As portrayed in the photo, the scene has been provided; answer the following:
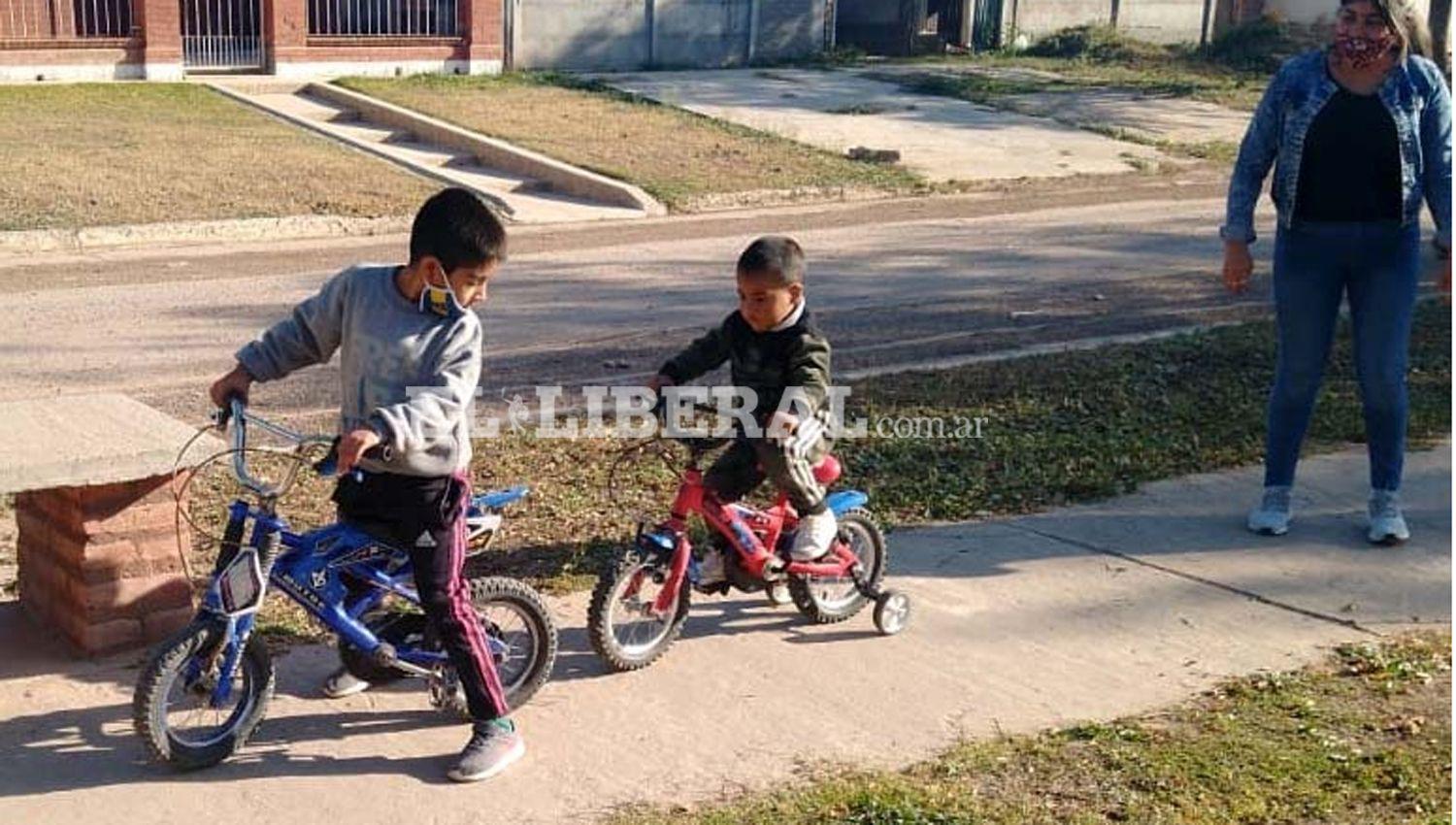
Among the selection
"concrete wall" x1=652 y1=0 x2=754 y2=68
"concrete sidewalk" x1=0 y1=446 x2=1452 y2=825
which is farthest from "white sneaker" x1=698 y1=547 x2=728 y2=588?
"concrete wall" x1=652 y1=0 x2=754 y2=68

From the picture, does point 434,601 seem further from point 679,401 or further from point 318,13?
point 318,13

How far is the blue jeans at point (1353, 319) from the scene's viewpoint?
6.52 metres

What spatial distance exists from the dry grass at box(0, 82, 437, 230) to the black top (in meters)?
11.7

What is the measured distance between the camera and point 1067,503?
7.30m

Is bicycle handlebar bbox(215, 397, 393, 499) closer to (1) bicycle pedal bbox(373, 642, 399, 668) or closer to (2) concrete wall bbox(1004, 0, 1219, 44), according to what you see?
(1) bicycle pedal bbox(373, 642, 399, 668)

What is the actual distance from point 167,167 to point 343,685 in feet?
47.1

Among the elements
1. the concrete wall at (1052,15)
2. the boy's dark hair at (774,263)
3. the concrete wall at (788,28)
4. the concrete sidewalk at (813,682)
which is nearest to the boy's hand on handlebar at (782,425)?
the boy's dark hair at (774,263)

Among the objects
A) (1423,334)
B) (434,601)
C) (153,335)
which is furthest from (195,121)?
(434,601)

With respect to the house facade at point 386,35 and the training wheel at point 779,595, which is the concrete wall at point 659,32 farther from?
the training wheel at point 779,595

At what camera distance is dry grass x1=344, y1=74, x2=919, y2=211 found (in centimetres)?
1920

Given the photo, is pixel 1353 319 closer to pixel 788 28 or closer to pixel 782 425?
pixel 782 425

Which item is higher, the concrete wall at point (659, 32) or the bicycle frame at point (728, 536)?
the concrete wall at point (659, 32)

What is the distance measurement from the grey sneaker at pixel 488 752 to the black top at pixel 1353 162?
3558mm

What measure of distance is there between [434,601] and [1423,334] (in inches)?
310
